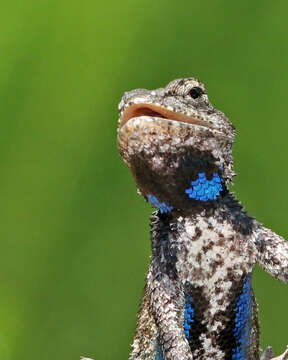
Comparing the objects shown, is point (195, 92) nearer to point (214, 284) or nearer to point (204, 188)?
point (204, 188)

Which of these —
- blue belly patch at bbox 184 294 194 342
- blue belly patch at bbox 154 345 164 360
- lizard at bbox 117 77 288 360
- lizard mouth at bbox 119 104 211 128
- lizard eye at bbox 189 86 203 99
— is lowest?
blue belly patch at bbox 154 345 164 360

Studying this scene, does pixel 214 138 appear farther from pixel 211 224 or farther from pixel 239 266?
pixel 239 266

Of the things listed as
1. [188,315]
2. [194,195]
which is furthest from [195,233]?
[188,315]

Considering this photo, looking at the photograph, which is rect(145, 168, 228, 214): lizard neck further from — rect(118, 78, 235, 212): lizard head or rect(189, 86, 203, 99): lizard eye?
rect(189, 86, 203, 99): lizard eye

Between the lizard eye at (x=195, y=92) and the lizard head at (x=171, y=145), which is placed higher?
the lizard eye at (x=195, y=92)

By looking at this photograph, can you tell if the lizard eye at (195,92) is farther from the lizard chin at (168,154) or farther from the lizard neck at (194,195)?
the lizard neck at (194,195)

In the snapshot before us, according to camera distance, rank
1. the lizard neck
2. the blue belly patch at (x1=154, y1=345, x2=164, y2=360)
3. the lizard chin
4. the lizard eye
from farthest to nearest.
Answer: the blue belly patch at (x1=154, y1=345, x2=164, y2=360)
the lizard eye
the lizard neck
the lizard chin

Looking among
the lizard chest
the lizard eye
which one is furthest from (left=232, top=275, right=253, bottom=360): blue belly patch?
the lizard eye

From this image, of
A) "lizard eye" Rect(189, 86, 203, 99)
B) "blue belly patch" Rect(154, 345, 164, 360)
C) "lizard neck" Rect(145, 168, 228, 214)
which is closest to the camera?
"lizard neck" Rect(145, 168, 228, 214)

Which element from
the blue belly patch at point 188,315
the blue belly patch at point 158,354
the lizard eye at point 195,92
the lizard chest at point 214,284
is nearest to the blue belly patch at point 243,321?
the lizard chest at point 214,284
